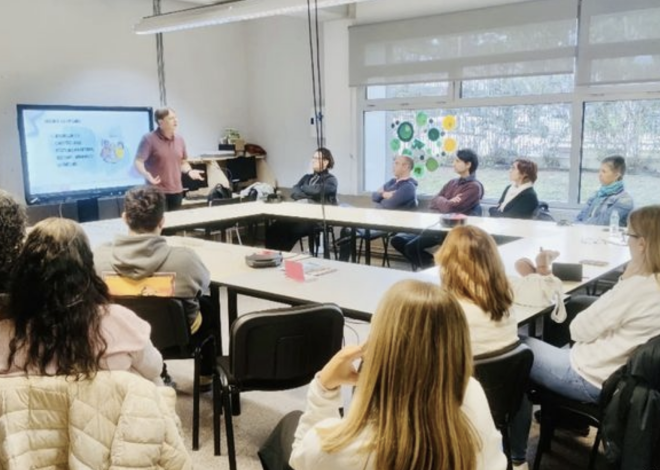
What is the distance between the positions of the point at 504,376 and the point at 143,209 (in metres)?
1.63

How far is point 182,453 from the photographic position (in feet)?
4.92

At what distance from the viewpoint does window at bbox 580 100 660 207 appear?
5.11m

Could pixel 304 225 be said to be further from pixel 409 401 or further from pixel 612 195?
pixel 409 401

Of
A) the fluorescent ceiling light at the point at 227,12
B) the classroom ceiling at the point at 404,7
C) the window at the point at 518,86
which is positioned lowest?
the window at the point at 518,86

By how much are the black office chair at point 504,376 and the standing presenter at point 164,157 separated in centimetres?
403

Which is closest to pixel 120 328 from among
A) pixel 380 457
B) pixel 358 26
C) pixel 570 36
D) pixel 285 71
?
pixel 380 457

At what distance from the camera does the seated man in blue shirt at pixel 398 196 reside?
555 centimetres

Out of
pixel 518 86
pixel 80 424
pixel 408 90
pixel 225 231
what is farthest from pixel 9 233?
pixel 408 90

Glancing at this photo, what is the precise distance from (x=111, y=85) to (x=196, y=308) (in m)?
4.26

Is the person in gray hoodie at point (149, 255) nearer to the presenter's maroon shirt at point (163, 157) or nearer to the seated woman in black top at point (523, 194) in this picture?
the presenter's maroon shirt at point (163, 157)

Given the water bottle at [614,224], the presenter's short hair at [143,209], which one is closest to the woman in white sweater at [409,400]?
the presenter's short hair at [143,209]

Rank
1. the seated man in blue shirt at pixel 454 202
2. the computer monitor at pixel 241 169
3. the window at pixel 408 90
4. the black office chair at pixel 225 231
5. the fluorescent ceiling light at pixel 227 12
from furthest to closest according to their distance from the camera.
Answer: the computer monitor at pixel 241 169 → the window at pixel 408 90 → the black office chair at pixel 225 231 → the seated man in blue shirt at pixel 454 202 → the fluorescent ceiling light at pixel 227 12

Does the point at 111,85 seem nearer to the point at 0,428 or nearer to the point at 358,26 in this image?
the point at 358,26

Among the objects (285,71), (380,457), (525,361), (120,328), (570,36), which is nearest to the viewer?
(380,457)
